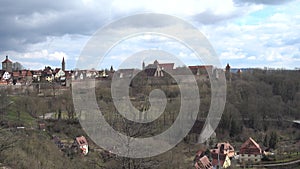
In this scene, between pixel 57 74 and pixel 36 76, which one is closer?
pixel 36 76

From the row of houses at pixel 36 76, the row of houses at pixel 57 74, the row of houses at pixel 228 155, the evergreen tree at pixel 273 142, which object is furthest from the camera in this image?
the row of houses at pixel 36 76

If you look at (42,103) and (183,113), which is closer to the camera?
(183,113)

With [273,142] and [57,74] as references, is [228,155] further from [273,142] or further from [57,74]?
[57,74]

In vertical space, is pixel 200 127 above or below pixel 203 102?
below

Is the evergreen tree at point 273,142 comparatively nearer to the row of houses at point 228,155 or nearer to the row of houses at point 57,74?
the row of houses at point 228,155

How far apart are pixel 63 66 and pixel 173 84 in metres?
18.0

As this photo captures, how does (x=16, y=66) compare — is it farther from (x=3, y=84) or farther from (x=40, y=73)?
(x=3, y=84)

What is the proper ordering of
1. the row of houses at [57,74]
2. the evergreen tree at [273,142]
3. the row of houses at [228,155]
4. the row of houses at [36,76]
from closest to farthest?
the row of houses at [228,155] → the evergreen tree at [273,142] → the row of houses at [57,74] → the row of houses at [36,76]

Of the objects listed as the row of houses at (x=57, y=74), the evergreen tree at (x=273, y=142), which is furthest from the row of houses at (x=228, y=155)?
the row of houses at (x=57, y=74)

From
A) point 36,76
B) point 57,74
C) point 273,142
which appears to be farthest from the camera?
point 57,74

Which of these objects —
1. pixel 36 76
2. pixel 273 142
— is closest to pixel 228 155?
pixel 273 142

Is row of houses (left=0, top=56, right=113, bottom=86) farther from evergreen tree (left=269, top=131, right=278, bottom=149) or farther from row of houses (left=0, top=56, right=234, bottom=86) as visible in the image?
evergreen tree (left=269, top=131, right=278, bottom=149)

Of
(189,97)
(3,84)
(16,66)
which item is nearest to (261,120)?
(189,97)

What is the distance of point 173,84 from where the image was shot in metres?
26.8
